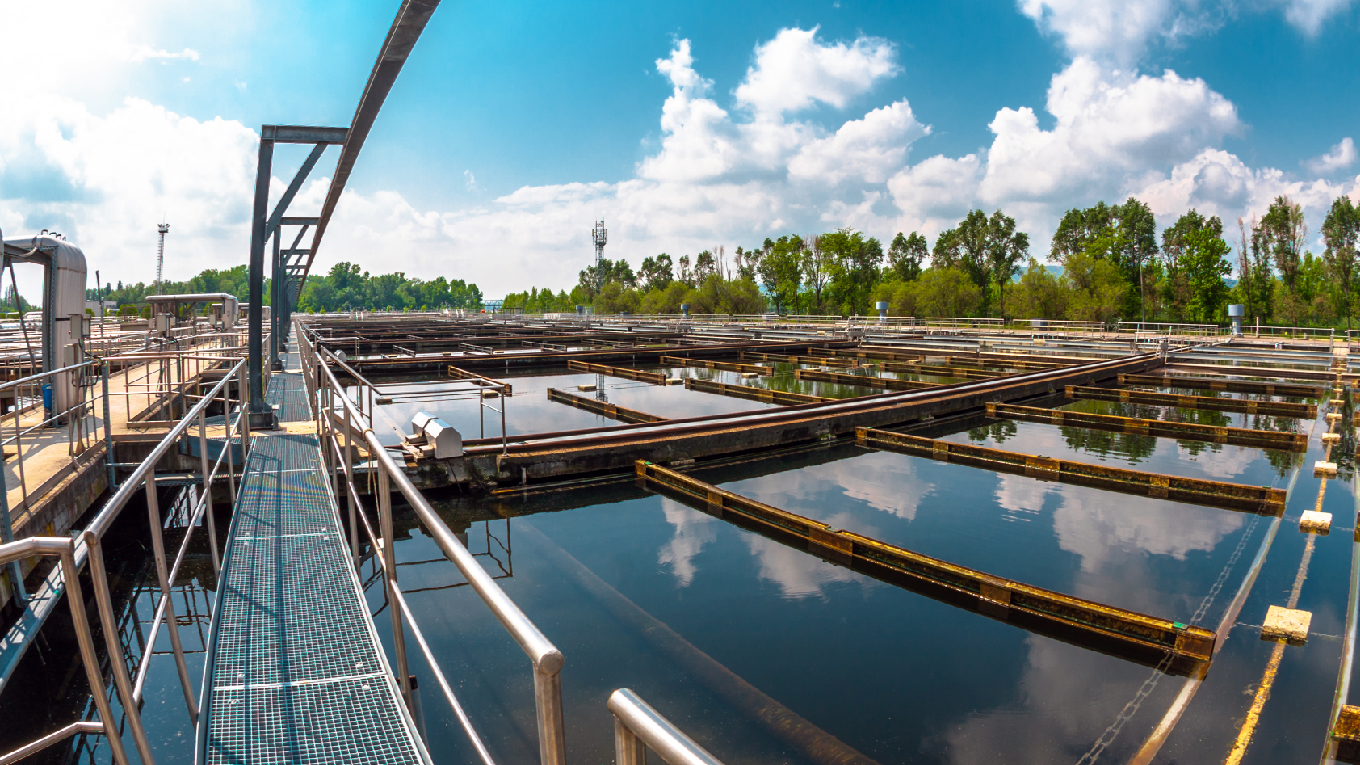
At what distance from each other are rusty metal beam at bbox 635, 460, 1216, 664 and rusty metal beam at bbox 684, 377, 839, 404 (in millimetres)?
6140

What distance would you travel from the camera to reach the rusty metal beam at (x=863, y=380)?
15.7 metres

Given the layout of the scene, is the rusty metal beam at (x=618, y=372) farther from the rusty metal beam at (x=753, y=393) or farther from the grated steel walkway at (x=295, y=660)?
the grated steel walkway at (x=295, y=660)

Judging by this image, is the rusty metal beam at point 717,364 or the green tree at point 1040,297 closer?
the rusty metal beam at point 717,364

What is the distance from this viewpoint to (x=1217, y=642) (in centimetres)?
480

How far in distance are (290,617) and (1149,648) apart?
521 centimetres

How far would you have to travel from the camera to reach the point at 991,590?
5.44 metres

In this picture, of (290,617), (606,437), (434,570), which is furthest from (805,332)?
(290,617)

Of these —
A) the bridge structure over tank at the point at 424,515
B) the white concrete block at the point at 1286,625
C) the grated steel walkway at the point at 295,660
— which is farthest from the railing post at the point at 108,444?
the white concrete block at the point at 1286,625

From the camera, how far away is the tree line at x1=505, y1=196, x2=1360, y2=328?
51.0 meters

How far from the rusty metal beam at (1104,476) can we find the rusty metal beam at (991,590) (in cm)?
390

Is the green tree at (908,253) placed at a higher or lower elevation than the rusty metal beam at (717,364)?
higher

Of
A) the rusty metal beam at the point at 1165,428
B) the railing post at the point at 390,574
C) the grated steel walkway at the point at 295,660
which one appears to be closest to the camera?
the grated steel walkway at the point at 295,660

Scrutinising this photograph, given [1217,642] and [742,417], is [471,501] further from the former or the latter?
[1217,642]

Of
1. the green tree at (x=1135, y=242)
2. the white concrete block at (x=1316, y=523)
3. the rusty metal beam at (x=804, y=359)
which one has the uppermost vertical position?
the green tree at (x=1135, y=242)
